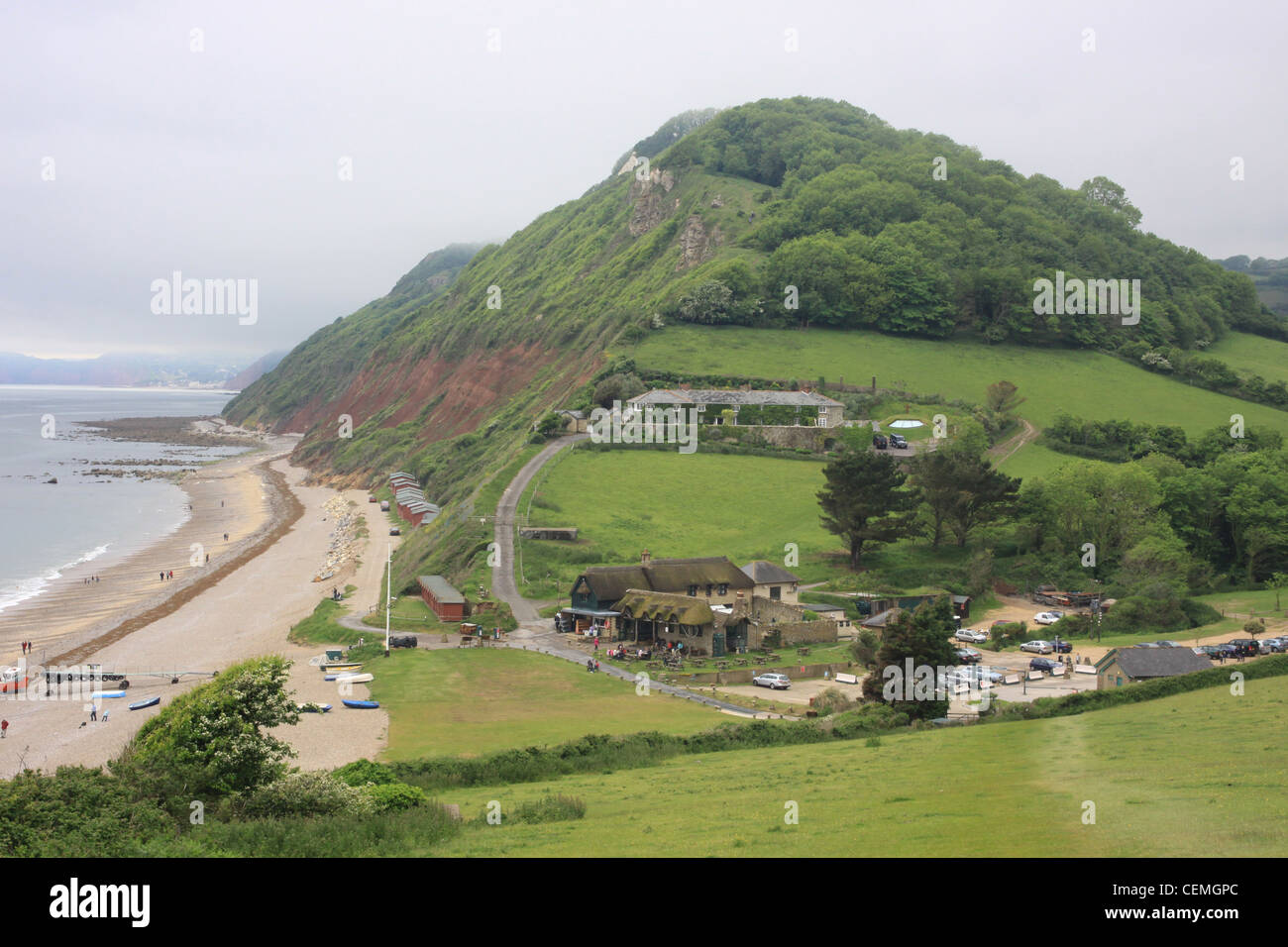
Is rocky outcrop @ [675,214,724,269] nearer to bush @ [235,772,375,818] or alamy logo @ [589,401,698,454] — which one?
alamy logo @ [589,401,698,454]

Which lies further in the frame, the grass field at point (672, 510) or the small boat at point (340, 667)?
the grass field at point (672, 510)

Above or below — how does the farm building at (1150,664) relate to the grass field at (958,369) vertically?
below

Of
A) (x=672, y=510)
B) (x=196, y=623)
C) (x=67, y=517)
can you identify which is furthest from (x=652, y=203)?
(x=196, y=623)

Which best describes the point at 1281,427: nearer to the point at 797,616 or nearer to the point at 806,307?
the point at 806,307
